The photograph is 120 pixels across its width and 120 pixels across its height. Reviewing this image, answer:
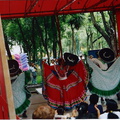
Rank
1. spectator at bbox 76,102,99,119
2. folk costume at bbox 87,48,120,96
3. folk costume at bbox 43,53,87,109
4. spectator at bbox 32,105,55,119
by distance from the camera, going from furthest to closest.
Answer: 1. folk costume at bbox 87,48,120,96
2. folk costume at bbox 43,53,87,109
3. spectator at bbox 76,102,99,119
4. spectator at bbox 32,105,55,119

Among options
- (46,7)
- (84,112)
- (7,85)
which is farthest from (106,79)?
(7,85)

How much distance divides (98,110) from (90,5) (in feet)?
14.2

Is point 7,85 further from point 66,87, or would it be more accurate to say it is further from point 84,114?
point 66,87

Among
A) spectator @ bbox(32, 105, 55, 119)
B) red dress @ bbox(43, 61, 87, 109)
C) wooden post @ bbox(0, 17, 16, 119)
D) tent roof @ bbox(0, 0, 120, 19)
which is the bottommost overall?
red dress @ bbox(43, 61, 87, 109)

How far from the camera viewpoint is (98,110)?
3639 mm

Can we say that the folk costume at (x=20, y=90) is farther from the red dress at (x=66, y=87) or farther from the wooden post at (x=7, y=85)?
the wooden post at (x=7, y=85)

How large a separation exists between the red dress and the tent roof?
164 cm

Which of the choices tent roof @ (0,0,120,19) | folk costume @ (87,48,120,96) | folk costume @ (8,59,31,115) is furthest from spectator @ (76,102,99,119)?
tent roof @ (0,0,120,19)

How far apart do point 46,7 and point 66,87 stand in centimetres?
253

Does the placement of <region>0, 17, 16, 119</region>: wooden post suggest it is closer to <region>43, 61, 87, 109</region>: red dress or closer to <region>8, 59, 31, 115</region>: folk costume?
<region>8, 59, 31, 115</region>: folk costume

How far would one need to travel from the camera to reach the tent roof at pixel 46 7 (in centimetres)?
624

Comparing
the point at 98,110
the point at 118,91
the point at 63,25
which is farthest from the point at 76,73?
the point at 63,25

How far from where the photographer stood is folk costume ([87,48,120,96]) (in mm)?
5641

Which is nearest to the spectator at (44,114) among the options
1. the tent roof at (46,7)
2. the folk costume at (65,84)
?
the folk costume at (65,84)
